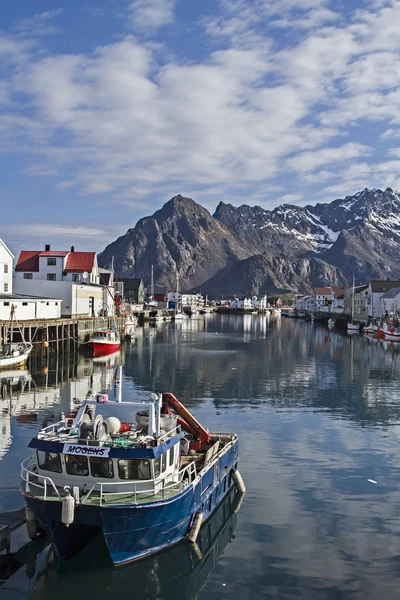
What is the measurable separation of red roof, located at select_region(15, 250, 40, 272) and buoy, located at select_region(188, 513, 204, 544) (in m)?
78.3

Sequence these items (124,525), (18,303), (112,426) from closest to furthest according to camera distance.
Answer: (124,525) → (112,426) → (18,303)

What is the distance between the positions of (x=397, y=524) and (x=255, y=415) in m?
17.5

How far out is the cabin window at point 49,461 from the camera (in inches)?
665

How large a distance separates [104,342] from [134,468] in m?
58.8

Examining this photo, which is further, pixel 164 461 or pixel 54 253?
pixel 54 253

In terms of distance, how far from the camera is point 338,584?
51.8 ft

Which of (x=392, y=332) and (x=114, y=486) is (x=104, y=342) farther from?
(x=114, y=486)

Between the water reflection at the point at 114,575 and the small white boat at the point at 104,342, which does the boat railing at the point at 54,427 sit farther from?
the small white boat at the point at 104,342

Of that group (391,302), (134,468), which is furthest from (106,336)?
(391,302)

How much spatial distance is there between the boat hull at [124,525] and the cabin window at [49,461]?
47.6 inches

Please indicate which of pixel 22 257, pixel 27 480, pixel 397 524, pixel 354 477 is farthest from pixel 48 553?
pixel 22 257

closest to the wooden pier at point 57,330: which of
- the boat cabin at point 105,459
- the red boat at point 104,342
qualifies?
the red boat at point 104,342

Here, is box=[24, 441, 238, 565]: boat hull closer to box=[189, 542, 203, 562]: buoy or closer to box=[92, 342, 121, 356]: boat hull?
box=[189, 542, 203, 562]: buoy

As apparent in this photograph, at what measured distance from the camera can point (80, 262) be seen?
92.6 meters
